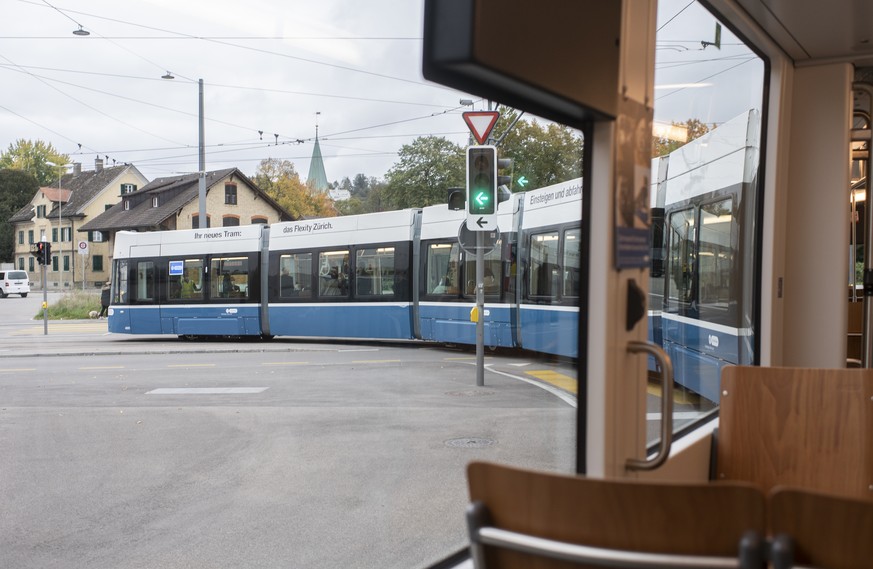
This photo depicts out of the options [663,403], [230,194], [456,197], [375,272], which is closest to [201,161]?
[230,194]

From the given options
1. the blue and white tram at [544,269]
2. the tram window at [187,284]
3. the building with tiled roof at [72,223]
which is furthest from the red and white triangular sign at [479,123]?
the tram window at [187,284]

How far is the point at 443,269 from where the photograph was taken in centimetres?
1186

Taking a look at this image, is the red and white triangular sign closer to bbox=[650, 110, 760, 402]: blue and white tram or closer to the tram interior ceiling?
the tram interior ceiling

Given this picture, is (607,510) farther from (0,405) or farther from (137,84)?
(0,405)

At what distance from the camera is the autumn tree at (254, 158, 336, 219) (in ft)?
9.29

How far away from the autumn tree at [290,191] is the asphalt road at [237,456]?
90cm

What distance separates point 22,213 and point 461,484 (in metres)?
3.39

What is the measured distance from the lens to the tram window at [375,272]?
484 inches

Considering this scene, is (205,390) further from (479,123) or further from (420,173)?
(479,123)

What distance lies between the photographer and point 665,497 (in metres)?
1.19

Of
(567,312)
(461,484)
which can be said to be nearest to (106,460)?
(461,484)

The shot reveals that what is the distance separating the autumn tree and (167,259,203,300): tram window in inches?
364

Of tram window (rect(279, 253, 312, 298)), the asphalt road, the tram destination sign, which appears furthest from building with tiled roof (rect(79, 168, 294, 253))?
tram window (rect(279, 253, 312, 298))

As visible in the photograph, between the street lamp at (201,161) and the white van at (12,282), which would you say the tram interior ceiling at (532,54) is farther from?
the street lamp at (201,161)
